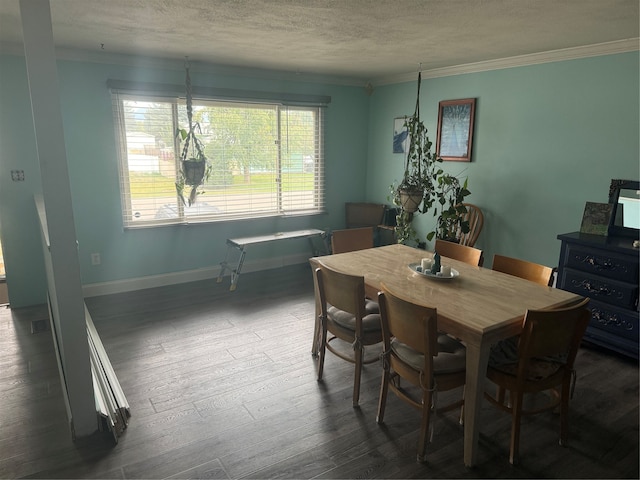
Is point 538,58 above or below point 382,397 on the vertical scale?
above

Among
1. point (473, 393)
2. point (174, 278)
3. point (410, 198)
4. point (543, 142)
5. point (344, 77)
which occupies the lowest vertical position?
point (174, 278)

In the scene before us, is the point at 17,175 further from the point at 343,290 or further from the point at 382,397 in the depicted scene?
the point at 382,397

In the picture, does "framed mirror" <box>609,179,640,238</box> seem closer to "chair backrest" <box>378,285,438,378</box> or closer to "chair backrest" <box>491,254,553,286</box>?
"chair backrest" <box>491,254,553,286</box>

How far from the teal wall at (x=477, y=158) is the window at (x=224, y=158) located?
0.16 meters

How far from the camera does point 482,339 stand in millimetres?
1952

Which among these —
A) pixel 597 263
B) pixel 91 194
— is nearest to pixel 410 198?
pixel 597 263

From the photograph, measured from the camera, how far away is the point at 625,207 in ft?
10.8

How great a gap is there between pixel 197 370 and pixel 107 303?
1.72 meters

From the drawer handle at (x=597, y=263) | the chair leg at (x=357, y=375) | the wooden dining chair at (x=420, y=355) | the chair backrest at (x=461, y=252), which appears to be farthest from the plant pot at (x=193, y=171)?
the drawer handle at (x=597, y=263)

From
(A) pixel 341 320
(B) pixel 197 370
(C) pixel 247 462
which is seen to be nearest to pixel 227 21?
(A) pixel 341 320

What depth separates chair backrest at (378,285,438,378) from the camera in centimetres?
198

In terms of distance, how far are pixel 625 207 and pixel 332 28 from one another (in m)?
2.60

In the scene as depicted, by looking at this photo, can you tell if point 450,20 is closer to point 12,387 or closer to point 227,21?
point 227,21

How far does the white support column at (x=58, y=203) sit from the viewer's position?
1875mm
